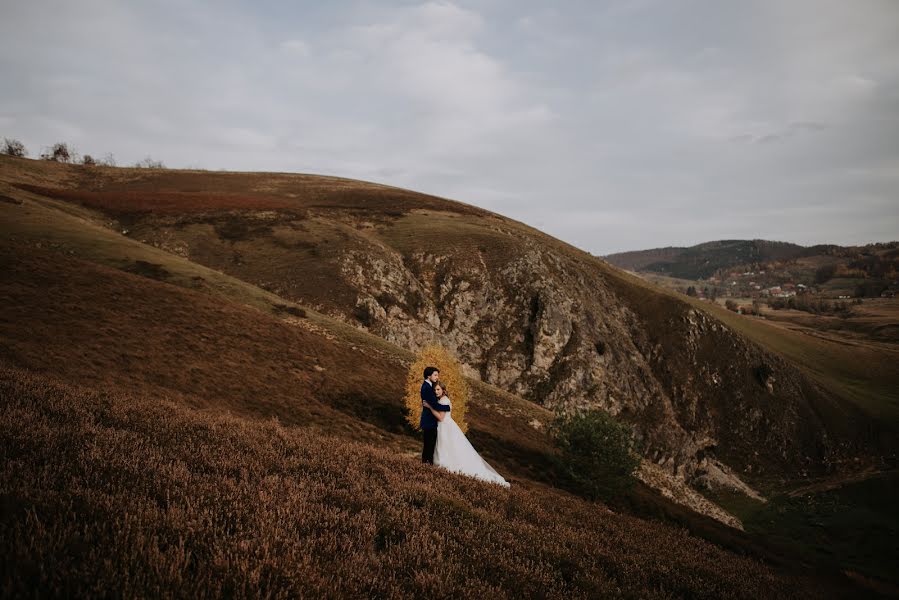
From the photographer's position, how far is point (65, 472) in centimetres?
538

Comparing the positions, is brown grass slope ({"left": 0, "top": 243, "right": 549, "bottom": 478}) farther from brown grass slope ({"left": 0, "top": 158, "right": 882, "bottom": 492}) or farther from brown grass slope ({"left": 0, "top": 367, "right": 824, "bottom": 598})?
brown grass slope ({"left": 0, "top": 158, "right": 882, "bottom": 492})

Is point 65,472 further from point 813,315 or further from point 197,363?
point 813,315

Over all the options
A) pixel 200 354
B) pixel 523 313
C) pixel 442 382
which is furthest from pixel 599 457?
pixel 523 313

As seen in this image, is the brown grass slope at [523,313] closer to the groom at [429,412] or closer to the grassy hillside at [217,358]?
the grassy hillside at [217,358]

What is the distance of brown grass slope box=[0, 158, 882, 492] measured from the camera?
5234 cm

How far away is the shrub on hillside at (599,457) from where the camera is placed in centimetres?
2416

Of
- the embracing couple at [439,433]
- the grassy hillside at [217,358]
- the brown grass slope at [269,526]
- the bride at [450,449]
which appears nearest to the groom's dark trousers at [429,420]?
the embracing couple at [439,433]

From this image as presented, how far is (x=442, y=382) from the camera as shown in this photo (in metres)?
23.9

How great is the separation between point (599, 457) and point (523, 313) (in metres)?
35.6

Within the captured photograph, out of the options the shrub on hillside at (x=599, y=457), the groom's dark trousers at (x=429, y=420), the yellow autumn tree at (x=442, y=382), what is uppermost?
the groom's dark trousers at (x=429, y=420)

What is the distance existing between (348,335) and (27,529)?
97.3 ft

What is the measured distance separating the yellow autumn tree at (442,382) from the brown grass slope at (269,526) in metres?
13.4

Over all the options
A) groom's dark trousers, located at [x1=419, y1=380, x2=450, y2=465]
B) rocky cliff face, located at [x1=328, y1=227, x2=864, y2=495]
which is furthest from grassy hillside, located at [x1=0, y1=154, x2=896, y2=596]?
rocky cliff face, located at [x1=328, y1=227, x2=864, y2=495]

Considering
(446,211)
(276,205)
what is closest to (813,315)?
(446,211)
